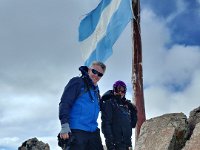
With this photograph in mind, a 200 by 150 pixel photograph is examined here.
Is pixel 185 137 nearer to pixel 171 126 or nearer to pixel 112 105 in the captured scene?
pixel 171 126

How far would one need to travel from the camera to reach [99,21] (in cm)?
1594

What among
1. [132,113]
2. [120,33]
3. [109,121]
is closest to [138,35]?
[120,33]

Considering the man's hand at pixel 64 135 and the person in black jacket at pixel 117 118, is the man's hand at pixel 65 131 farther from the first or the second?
the person in black jacket at pixel 117 118

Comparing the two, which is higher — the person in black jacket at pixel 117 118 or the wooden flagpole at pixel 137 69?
the wooden flagpole at pixel 137 69

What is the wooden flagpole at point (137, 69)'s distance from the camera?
530 inches

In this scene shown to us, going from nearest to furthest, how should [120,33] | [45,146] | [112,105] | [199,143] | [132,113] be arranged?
1. [199,143]
2. [112,105]
3. [132,113]
4. [45,146]
5. [120,33]

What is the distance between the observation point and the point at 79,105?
24.2 feet

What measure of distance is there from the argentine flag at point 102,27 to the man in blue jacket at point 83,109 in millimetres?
6717

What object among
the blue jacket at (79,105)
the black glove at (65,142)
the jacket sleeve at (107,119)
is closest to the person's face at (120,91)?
the jacket sleeve at (107,119)

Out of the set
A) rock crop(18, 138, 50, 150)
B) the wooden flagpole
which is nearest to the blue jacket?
rock crop(18, 138, 50, 150)

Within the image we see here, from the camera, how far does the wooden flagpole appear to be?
1347 cm

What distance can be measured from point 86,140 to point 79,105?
0.56 metres

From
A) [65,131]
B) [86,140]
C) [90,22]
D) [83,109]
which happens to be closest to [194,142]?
[86,140]

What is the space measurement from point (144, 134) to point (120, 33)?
5850mm
